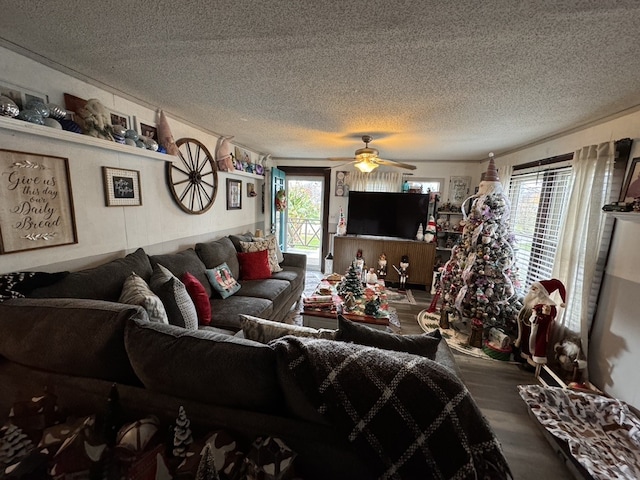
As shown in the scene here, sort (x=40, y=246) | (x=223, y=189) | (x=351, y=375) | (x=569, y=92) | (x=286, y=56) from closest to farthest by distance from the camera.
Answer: (x=351, y=375), (x=286, y=56), (x=40, y=246), (x=569, y=92), (x=223, y=189)

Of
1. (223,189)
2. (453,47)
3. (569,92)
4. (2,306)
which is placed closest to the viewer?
(2,306)

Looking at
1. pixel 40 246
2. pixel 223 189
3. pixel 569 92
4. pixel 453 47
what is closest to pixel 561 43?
pixel 453 47

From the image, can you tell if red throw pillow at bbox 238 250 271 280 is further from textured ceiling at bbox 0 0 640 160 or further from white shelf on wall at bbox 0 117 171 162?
textured ceiling at bbox 0 0 640 160

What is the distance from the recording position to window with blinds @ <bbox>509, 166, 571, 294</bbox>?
8.36ft

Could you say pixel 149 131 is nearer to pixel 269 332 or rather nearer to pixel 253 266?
pixel 253 266

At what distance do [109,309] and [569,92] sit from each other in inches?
115

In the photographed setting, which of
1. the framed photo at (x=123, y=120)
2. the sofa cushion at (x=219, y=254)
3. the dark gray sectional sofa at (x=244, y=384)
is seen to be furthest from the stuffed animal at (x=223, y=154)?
the dark gray sectional sofa at (x=244, y=384)

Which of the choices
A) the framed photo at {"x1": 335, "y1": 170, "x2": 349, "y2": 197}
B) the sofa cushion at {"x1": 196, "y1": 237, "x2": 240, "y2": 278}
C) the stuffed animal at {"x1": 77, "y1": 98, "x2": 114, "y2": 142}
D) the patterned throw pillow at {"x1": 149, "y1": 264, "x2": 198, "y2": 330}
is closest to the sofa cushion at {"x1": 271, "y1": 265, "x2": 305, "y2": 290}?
the sofa cushion at {"x1": 196, "y1": 237, "x2": 240, "y2": 278}

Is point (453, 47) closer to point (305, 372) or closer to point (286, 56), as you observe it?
point (286, 56)

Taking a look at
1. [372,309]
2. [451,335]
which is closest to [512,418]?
[451,335]

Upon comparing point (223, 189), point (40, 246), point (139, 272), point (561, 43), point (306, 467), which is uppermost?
point (561, 43)

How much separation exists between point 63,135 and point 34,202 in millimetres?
441

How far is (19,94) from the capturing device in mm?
1458

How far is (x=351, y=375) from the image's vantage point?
0.78 metres
